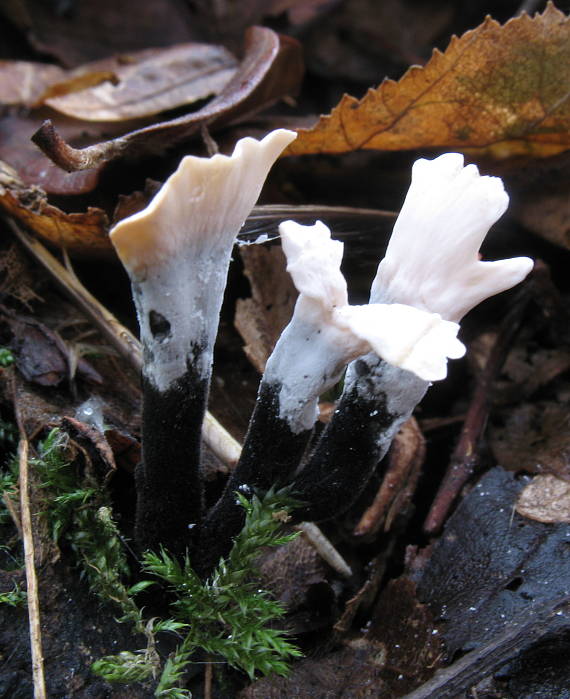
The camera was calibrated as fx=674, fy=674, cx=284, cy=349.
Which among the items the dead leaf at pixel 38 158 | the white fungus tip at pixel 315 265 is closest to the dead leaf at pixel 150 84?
A: the dead leaf at pixel 38 158

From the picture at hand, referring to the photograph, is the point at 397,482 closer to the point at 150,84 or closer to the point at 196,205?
the point at 196,205

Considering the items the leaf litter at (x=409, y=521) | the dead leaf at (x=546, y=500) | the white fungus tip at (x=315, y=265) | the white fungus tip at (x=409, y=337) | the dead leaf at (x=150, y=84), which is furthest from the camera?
the dead leaf at (x=150, y=84)

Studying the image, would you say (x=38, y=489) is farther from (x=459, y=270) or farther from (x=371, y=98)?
(x=371, y=98)

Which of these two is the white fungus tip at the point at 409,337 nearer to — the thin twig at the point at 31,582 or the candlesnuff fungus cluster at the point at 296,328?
the candlesnuff fungus cluster at the point at 296,328

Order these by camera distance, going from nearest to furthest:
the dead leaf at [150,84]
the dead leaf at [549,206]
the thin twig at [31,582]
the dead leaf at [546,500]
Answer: the thin twig at [31,582] < the dead leaf at [546,500] < the dead leaf at [549,206] < the dead leaf at [150,84]

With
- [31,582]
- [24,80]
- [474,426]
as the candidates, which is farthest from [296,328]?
[24,80]

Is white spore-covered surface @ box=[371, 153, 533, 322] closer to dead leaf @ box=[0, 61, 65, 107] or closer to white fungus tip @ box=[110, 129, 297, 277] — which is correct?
white fungus tip @ box=[110, 129, 297, 277]

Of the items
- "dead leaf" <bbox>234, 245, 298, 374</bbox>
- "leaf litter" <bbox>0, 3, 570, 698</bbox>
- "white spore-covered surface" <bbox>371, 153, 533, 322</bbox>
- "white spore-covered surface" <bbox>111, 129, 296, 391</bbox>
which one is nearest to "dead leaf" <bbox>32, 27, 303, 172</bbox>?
"leaf litter" <bbox>0, 3, 570, 698</bbox>
